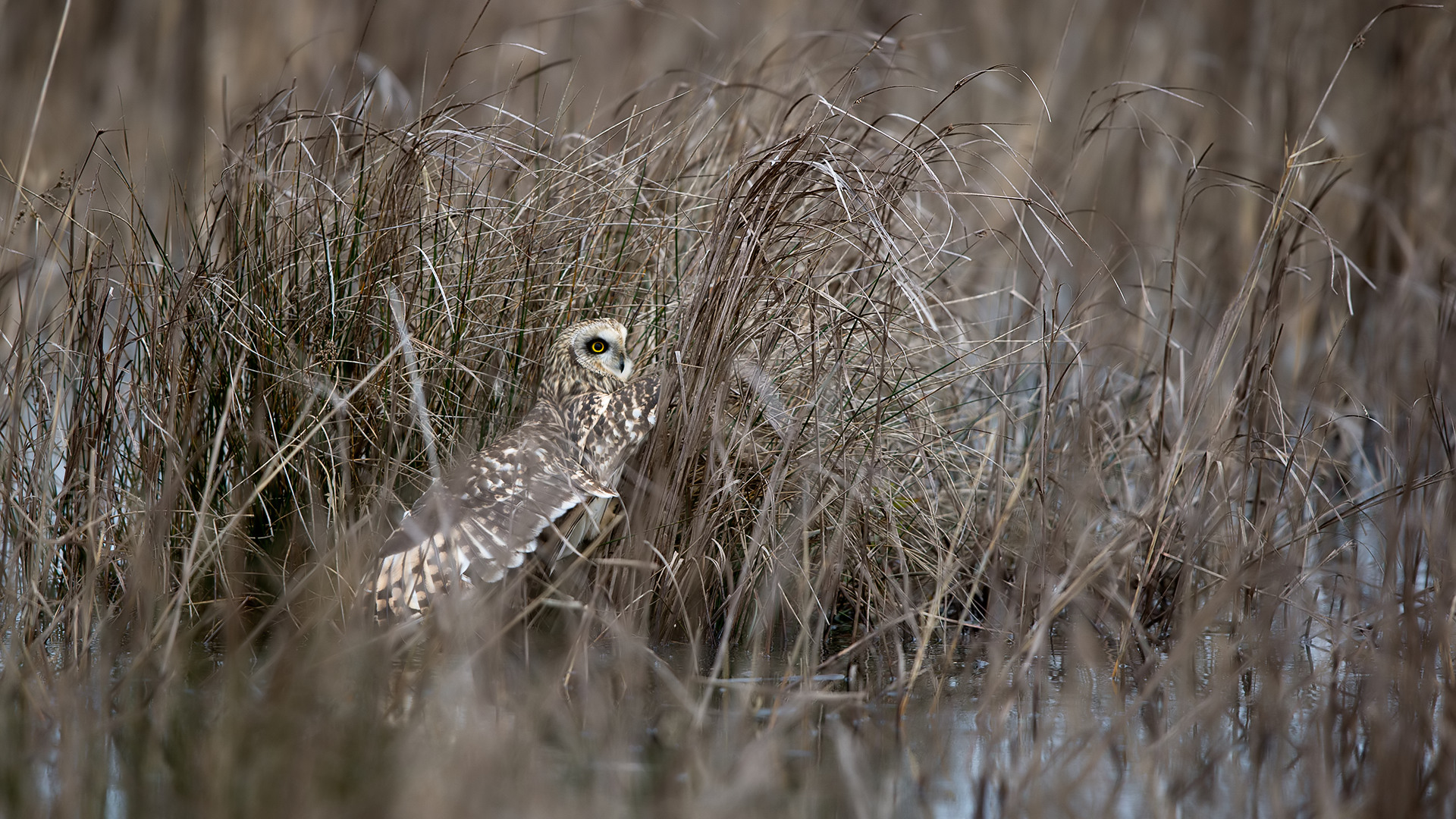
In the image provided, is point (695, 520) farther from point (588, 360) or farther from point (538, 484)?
point (588, 360)

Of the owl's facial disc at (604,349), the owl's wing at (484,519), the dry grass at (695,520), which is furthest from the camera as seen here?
the owl's facial disc at (604,349)

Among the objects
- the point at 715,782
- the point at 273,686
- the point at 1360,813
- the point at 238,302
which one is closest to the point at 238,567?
the point at 238,302

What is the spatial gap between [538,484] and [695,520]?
365 mm

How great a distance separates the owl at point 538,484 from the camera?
2.63 metres

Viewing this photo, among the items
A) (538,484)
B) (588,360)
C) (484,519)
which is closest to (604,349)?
(588,360)

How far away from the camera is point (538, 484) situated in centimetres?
273

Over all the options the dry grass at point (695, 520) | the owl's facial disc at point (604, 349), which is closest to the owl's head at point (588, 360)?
the owl's facial disc at point (604, 349)

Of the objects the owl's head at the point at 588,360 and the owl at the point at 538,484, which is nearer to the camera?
the owl at the point at 538,484

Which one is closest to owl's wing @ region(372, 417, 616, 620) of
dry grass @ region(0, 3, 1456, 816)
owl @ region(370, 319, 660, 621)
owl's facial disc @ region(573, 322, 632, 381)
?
owl @ region(370, 319, 660, 621)

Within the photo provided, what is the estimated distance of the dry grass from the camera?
2.09m

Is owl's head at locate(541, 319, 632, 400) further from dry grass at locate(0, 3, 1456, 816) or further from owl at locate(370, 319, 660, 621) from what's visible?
dry grass at locate(0, 3, 1456, 816)

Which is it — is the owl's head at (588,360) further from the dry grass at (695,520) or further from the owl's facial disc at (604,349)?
the dry grass at (695,520)

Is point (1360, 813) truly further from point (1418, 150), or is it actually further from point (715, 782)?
point (1418, 150)

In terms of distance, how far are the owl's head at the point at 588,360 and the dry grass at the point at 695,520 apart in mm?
186
